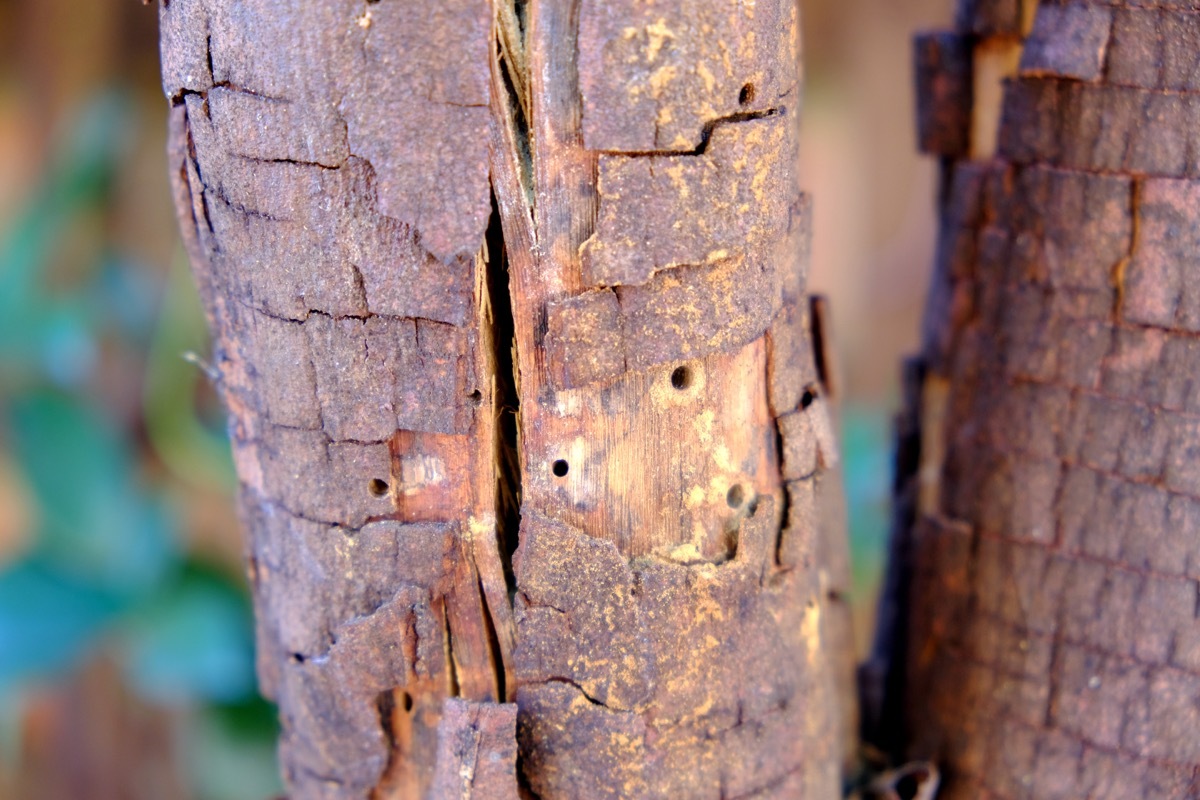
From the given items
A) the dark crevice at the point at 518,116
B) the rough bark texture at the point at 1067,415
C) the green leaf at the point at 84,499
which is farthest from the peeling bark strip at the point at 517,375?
the green leaf at the point at 84,499

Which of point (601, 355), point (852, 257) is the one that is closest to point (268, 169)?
point (601, 355)

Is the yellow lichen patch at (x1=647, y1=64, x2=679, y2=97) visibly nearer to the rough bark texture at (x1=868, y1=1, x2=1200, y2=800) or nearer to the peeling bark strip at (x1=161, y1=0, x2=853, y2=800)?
the peeling bark strip at (x1=161, y1=0, x2=853, y2=800)

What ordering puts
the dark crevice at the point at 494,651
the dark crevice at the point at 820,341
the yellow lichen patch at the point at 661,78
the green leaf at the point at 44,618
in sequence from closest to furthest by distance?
the yellow lichen patch at the point at 661,78
the dark crevice at the point at 494,651
the dark crevice at the point at 820,341
the green leaf at the point at 44,618

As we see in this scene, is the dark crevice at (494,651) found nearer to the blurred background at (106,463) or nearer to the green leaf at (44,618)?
the blurred background at (106,463)

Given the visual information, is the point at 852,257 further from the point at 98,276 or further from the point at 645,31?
the point at 645,31

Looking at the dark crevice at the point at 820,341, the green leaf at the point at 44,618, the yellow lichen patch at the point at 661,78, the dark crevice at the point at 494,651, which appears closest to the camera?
the yellow lichen patch at the point at 661,78

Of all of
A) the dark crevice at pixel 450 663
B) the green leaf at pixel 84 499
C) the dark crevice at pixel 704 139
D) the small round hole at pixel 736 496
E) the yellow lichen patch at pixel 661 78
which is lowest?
the green leaf at pixel 84 499

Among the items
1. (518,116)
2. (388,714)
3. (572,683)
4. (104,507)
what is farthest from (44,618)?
(518,116)

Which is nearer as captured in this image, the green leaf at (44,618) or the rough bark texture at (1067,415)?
the rough bark texture at (1067,415)

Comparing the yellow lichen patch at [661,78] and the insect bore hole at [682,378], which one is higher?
the yellow lichen patch at [661,78]
